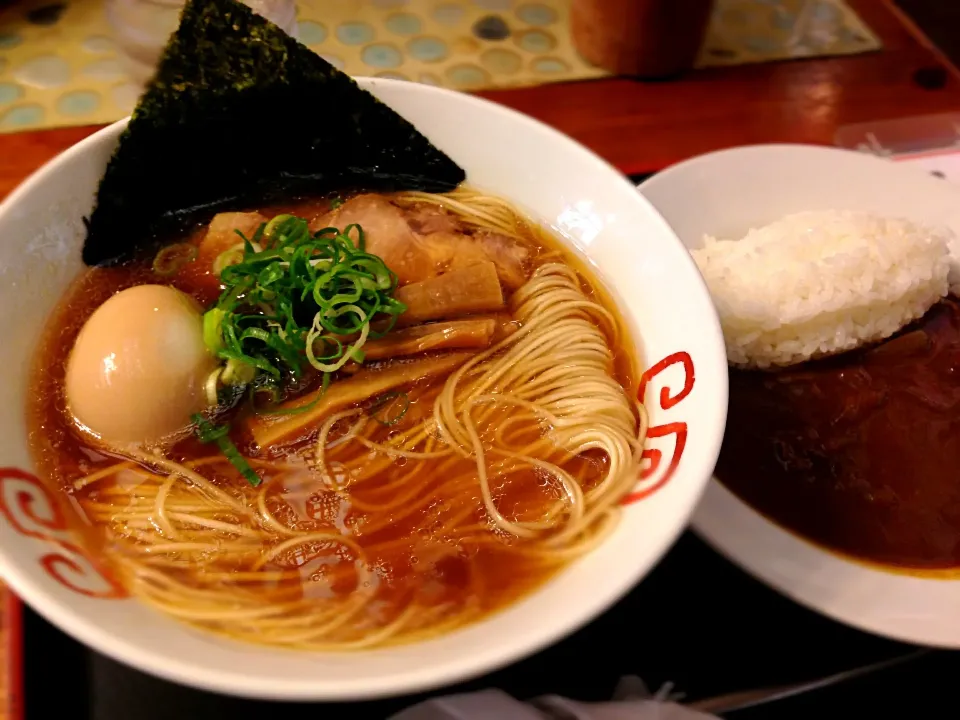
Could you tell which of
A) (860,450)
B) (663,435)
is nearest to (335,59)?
(663,435)

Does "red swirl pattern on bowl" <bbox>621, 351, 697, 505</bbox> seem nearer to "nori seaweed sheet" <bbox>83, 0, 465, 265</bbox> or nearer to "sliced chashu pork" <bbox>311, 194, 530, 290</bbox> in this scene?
"sliced chashu pork" <bbox>311, 194, 530, 290</bbox>

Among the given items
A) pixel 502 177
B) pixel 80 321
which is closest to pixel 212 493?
pixel 80 321

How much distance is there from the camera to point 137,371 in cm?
123

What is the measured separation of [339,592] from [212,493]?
0.27 meters

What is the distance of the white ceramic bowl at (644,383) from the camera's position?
904mm

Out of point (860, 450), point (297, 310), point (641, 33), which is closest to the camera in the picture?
point (297, 310)

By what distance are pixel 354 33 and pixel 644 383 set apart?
1.72 meters

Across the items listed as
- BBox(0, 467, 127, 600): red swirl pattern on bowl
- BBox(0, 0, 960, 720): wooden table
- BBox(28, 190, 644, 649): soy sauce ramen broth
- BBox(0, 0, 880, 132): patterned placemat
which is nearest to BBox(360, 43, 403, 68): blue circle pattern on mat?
BBox(0, 0, 880, 132): patterned placemat

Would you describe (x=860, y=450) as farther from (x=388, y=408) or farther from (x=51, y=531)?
(x=51, y=531)

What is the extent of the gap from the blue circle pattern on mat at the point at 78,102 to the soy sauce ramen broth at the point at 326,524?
3.50ft

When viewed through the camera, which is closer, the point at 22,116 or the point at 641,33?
the point at 22,116

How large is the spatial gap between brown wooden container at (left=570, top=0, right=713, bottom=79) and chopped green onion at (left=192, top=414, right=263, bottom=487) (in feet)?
5.75

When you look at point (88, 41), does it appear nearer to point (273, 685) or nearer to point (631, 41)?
point (631, 41)

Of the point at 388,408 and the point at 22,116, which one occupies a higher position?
the point at 22,116
